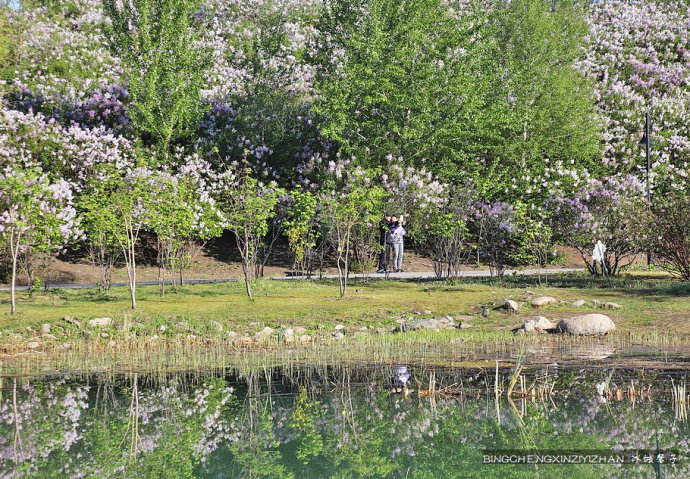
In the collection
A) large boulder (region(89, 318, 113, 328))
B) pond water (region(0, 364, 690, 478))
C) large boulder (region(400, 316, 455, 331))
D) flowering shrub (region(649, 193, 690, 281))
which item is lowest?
pond water (region(0, 364, 690, 478))

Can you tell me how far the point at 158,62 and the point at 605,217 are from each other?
20566 mm

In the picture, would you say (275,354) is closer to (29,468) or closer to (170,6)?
(29,468)

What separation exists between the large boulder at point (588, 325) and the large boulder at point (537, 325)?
1.05ft

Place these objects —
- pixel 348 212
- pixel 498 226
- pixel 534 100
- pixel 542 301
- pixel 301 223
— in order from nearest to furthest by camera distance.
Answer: pixel 542 301 → pixel 348 212 → pixel 301 223 → pixel 498 226 → pixel 534 100

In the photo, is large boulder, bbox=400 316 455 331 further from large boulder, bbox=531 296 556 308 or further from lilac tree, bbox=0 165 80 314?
lilac tree, bbox=0 165 80 314

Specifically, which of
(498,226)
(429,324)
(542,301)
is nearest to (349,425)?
(429,324)

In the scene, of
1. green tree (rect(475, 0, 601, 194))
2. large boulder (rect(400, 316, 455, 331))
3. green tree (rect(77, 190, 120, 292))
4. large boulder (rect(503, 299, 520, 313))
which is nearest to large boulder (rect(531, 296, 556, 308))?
large boulder (rect(503, 299, 520, 313))

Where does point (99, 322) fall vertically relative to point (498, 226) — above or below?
below

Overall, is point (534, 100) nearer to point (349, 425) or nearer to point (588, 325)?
point (588, 325)

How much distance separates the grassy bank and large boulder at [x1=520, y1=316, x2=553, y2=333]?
0.41 m

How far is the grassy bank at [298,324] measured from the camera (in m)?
16.0

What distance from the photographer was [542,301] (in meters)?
21.6

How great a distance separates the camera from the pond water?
7621 mm

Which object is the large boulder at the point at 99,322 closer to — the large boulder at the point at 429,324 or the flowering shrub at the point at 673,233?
the large boulder at the point at 429,324
